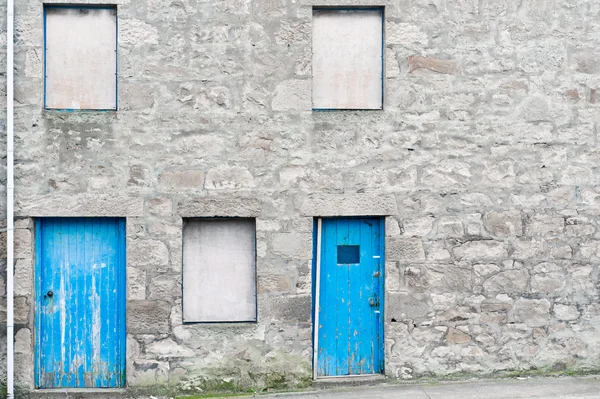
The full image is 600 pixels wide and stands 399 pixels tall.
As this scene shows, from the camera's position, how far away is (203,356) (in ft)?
22.4

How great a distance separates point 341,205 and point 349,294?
0.96m

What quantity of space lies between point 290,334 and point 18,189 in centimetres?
311

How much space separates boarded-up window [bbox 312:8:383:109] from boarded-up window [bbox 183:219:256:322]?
1598mm

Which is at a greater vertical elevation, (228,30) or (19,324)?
(228,30)

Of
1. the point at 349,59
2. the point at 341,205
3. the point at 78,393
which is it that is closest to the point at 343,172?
the point at 341,205

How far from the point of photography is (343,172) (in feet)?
22.7

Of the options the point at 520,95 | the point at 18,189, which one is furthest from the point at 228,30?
the point at 520,95

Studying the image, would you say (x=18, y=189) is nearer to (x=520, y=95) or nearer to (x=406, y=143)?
(x=406, y=143)

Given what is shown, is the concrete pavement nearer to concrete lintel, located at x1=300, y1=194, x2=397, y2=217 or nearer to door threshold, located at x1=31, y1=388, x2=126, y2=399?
door threshold, located at x1=31, y1=388, x2=126, y2=399

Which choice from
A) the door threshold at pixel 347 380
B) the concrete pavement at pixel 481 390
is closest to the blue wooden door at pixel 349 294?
the door threshold at pixel 347 380

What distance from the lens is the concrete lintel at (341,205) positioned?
6.89m

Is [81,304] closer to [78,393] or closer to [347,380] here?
[78,393]

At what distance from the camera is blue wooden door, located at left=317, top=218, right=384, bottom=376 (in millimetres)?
7051

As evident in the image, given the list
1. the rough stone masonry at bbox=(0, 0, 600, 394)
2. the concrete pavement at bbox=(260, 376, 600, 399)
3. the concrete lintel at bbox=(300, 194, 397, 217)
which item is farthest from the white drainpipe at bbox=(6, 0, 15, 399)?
the concrete lintel at bbox=(300, 194, 397, 217)
